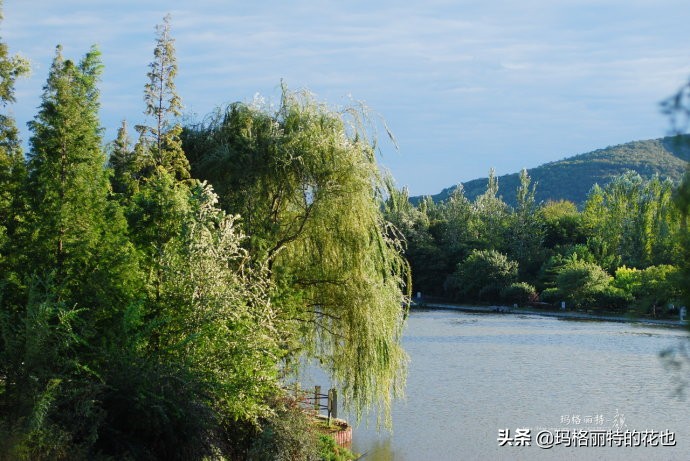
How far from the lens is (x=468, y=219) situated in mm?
64750

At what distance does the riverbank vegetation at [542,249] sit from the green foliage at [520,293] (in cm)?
7

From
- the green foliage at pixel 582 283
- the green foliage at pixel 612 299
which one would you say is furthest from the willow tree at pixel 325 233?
the green foliage at pixel 582 283

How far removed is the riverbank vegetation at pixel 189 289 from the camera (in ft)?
33.9

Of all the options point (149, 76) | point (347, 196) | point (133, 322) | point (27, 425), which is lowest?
point (27, 425)

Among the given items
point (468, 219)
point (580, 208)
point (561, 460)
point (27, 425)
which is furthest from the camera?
point (580, 208)

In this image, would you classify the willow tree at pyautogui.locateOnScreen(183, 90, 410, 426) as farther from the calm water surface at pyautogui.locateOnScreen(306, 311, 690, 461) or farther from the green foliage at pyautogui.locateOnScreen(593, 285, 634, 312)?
the green foliage at pyautogui.locateOnScreen(593, 285, 634, 312)

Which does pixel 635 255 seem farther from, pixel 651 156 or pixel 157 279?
pixel 651 156

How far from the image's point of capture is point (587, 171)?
370ft

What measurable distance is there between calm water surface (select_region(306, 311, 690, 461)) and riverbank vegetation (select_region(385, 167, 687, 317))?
10348 mm

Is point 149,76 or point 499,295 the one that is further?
point 499,295

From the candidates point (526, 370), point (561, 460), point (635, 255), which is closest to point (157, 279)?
point (561, 460)

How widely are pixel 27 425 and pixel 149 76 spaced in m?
11.1

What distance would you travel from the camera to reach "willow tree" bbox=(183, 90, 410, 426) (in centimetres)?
1435

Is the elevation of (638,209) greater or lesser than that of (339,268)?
greater
